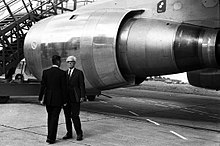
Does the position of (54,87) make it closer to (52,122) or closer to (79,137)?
(52,122)

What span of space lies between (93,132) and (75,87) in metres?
1.12

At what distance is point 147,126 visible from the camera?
773 centimetres

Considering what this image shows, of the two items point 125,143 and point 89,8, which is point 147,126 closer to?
point 125,143

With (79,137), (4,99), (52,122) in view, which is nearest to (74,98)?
(52,122)

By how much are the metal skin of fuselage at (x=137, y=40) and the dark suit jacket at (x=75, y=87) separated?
5.65 feet

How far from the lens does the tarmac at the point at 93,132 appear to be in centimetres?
593

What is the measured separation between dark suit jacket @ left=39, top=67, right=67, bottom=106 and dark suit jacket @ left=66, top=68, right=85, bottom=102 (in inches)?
8.0

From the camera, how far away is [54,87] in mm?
5973

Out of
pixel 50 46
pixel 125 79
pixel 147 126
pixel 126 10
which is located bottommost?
pixel 147 126

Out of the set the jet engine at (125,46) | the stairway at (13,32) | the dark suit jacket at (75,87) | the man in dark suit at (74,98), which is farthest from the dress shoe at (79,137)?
the stairway at (13,32)

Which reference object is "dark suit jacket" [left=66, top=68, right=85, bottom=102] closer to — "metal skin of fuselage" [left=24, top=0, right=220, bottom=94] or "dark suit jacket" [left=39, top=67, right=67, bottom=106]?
"dark suit jacket" [left=39, top=67, right=67, bottom=106]

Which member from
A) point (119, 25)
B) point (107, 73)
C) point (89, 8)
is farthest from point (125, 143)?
point (89, 8)

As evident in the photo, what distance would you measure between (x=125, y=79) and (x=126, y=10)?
5.87ft

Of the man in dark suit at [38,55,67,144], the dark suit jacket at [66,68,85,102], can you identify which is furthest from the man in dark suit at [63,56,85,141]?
the man in dark suit at [38,55,67,144]
